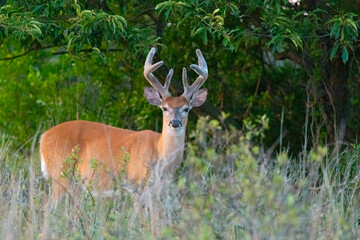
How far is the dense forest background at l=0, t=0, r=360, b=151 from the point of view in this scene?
678 centimetres

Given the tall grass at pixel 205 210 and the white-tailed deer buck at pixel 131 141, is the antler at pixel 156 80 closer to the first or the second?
the white-tailed deer buck at pixel 131 141

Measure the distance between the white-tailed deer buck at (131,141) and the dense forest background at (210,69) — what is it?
0.46 metres

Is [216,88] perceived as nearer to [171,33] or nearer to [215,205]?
[171,33]

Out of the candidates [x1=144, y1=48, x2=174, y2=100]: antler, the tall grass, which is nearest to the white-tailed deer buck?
[x1=144, y1=48, x2=174, y2=100]: antler

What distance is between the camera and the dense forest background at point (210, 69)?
6.78 meters

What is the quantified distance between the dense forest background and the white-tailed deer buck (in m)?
0.46

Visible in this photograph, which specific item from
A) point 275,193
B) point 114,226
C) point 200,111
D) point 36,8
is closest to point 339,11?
point 200,111

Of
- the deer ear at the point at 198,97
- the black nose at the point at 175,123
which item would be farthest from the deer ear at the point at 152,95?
the black nose at the point at 175,123

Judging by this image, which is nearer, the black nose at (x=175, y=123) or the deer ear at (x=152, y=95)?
the black nose at (x=175, y=123)

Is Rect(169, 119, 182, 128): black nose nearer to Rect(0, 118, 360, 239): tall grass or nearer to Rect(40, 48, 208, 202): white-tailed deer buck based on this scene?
Rect(40, 48, 208, 202): white-tailed deer buck

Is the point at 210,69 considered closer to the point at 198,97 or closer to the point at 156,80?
the point at 198,97

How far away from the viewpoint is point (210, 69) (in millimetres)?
9281

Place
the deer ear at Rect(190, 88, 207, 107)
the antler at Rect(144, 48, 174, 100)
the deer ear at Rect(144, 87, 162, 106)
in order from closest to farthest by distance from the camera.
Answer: the antler at Rect(144, 48, 174, 100)
the deer ear at Rect(144, 87, 162, 106)
the deer ear at Rect(190, 88, 207, 107)

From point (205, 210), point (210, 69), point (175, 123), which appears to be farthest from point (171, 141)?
point (205, 210)
